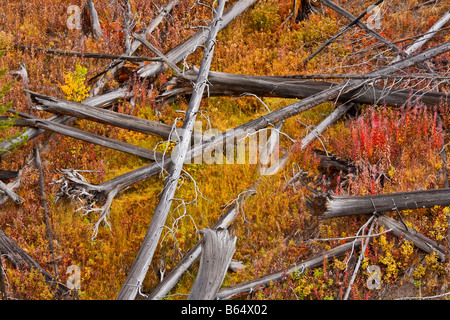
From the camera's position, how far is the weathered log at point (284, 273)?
16.4ft

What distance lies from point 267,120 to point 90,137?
304 centimetres

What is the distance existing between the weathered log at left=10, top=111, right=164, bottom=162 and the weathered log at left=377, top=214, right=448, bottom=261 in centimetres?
366

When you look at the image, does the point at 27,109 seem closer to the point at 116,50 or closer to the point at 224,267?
the point at 116,50

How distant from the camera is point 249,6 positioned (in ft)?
32.0

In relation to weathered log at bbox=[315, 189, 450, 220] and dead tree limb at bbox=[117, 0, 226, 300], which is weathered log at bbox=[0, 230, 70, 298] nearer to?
dead tree limb at bbox=[117, 0, 226, 300]

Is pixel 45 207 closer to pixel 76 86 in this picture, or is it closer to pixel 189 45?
pixel 76 86

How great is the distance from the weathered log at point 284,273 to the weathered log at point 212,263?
23 centimetres

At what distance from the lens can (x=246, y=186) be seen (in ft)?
20.7

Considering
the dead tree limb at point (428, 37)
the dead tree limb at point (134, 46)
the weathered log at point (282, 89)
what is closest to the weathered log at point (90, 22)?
the dead tree limb at point (134, 46)

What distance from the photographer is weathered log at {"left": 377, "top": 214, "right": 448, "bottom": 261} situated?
500 cm

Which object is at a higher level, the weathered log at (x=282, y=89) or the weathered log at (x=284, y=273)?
the weathered log at (x=282, y=89)

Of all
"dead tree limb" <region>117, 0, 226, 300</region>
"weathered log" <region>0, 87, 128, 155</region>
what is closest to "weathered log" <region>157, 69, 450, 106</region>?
"dead tree limb" <region>117, 0, 226, 300</region>

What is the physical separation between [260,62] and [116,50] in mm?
3203

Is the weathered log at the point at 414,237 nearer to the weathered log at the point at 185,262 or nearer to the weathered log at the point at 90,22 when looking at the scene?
the weathered log at the point at 185,262
